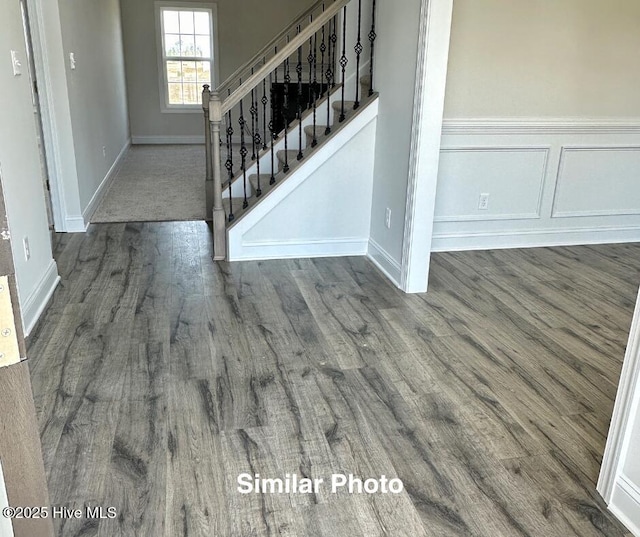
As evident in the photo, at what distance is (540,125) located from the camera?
3982 millimetres

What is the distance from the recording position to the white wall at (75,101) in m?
3.98

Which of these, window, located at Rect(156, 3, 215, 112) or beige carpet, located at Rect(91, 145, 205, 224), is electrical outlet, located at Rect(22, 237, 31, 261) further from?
window, located at Rect(156, 3, 215, 112)

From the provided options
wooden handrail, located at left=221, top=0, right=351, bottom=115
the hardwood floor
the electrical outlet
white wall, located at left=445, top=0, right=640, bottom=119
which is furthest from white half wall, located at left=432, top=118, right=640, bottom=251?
the electrical outlet

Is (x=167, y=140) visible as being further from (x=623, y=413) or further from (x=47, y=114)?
(x=623, y=413)

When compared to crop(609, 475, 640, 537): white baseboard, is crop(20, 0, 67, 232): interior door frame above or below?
above

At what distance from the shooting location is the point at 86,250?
13.2 ft

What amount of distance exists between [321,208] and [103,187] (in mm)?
2769

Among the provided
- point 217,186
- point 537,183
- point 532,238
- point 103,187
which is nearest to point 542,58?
point 537,183

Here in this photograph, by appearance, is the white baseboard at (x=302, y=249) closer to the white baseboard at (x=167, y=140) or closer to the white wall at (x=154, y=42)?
the white baseboard at (x=167, y=140)

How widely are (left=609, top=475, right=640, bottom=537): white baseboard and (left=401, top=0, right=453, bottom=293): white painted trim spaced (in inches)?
71.0

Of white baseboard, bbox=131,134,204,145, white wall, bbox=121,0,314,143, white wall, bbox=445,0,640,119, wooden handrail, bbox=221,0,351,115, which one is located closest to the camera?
wooden handrail, bbox=221,0,351,115

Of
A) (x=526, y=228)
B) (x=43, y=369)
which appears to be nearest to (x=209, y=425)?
(x=43, y=369)

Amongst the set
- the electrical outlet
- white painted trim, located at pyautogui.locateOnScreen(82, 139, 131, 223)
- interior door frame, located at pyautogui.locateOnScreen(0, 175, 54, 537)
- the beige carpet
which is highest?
interior door frame, located at pyautogui.locateOnScreen(0, 175, 54, 537)

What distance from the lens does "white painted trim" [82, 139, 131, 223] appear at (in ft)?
15.3
